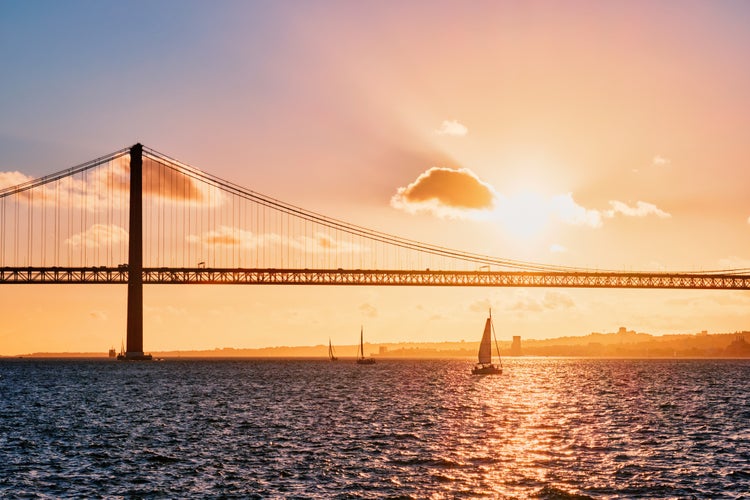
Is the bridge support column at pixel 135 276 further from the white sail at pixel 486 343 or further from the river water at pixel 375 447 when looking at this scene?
the river water at pixel 375 447

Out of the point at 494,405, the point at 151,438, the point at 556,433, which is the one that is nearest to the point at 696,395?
the point at 494,405

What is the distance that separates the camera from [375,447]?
41281 mm

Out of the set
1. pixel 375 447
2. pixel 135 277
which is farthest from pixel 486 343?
pixel 375 447

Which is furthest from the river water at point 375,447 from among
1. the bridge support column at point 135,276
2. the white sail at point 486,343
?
the bridge support column at point 135,276

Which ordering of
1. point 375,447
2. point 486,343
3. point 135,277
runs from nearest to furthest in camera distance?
point 375,447 → point 486,343 → point 135,277

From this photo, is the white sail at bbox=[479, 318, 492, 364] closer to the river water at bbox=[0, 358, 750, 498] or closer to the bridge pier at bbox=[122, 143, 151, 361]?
the river water at bbox=[0, 358, 750, 498]

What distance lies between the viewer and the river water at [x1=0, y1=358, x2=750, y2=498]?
31.3 meters

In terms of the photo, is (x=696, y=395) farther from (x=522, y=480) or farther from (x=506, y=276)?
(x=506, y=276)

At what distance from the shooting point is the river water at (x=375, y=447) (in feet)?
103

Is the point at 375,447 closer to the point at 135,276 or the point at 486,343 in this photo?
the point at 486,343

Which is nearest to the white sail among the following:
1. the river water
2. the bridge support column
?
the river water

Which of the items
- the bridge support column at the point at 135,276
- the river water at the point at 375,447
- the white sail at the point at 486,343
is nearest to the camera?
the river water at the point at 375,447

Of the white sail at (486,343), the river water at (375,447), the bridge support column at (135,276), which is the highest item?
the bridge support column at (135,276)

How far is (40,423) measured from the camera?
52188 millimetres
